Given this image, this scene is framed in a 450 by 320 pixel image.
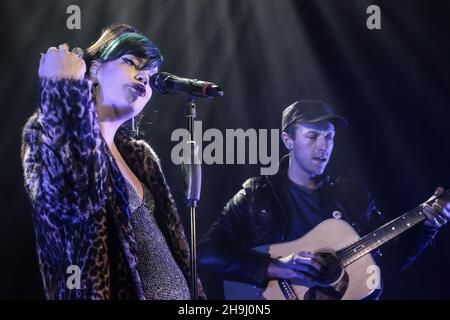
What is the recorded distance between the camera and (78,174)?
214 centimetres

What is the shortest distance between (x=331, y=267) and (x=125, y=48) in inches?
53.6

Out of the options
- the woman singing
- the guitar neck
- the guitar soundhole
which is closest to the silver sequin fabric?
the woman singing

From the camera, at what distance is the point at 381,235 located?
2.85m

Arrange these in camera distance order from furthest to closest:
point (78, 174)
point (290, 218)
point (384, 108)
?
point (384, 108) → point (290, 218) → point (78, 174)

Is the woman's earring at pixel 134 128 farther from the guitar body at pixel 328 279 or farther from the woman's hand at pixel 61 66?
the guitar body at pixel 328 279

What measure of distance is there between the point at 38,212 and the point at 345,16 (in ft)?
5.88

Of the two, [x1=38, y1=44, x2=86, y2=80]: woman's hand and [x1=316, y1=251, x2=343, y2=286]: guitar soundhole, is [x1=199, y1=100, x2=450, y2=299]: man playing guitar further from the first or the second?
[x1=38, y1=44, x2=86, y2=80]: woman's hand

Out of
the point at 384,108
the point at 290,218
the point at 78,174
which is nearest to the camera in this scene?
the point at 78,174
